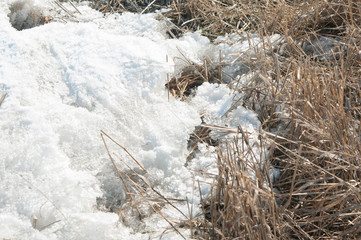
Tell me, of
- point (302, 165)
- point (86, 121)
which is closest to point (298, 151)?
point (302, 165)

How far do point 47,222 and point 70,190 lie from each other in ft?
0.48

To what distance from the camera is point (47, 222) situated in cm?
148

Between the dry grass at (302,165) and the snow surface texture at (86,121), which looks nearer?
the dry grass at (302,165)

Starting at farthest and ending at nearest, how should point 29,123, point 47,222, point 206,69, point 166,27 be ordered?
point 166,27, point 206,69, point 29,123, point 47,222

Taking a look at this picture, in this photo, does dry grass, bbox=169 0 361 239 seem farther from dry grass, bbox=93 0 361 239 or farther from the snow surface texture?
the snow surface texture

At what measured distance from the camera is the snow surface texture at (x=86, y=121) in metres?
1.50

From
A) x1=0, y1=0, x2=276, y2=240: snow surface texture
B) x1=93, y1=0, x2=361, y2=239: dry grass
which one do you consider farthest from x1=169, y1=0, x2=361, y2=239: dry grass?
x1=0, y1=0, x2=276, y2=240: snow surface texture

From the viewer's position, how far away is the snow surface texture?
150cm

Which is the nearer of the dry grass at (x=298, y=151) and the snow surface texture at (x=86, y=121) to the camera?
the dry grass at (x=298, y=151)

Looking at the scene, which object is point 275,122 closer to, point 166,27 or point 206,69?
point 206,69

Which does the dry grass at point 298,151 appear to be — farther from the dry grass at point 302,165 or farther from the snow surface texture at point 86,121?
the snow surface texture at point 86,121

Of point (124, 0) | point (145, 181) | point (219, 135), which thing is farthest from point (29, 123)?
point (124, 0)

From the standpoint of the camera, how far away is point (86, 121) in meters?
1.79

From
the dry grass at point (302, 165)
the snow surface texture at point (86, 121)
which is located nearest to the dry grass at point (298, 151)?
the dry grass at point (302, 165)
